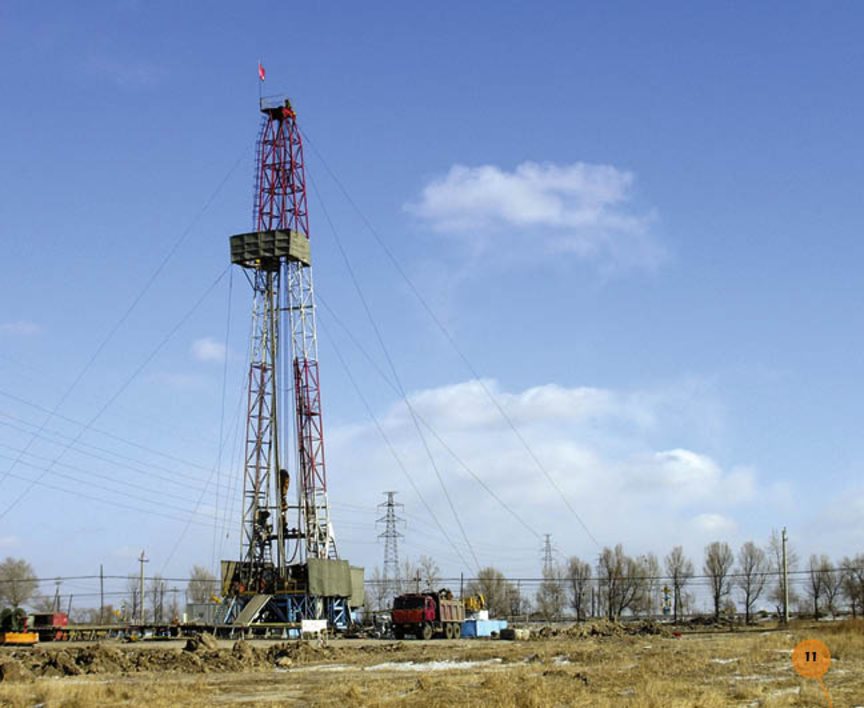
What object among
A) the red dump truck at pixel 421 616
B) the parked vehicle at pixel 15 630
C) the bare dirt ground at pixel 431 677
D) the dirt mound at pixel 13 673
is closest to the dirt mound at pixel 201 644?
the bare dirt ground at pixel 431 677

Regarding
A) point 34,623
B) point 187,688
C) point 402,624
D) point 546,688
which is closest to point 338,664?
point 187,688

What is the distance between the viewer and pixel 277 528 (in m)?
65.3

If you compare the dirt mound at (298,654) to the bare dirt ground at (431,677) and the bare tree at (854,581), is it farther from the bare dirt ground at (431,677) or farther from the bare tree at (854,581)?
the bare tree at (854,581)

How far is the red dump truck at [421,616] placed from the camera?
55.8 m

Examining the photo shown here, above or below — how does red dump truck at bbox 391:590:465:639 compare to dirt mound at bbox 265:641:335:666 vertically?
below

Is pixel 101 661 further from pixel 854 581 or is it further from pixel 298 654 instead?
pixel 854 581

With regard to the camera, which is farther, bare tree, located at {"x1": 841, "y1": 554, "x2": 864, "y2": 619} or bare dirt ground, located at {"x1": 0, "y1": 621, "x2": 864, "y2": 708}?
bare tree, located at {"x1": 841, "y1": 554, "x2": 864, "y2": 619}

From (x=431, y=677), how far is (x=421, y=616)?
29729 mm

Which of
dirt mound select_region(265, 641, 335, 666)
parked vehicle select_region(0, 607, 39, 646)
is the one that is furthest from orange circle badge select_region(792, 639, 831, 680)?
parked vehicle select_region(0, 607, 39, 646)

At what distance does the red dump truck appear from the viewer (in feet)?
183

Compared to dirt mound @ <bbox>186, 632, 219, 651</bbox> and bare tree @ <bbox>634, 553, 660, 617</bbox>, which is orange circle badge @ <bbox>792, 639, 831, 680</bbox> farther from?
bare tree @ <bbox>634, 553, 660, 617</bbox>

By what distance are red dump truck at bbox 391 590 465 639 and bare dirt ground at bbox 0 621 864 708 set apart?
14.2 meters

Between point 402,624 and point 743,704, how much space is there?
37.8m

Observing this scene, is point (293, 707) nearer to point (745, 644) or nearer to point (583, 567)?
point (745, 644)
